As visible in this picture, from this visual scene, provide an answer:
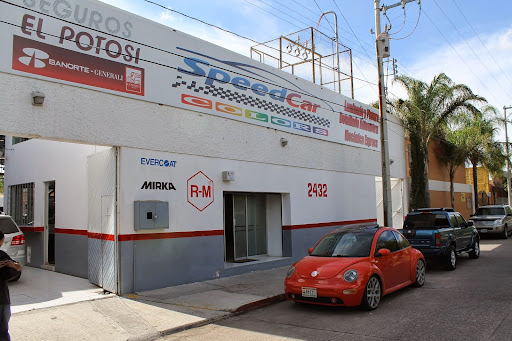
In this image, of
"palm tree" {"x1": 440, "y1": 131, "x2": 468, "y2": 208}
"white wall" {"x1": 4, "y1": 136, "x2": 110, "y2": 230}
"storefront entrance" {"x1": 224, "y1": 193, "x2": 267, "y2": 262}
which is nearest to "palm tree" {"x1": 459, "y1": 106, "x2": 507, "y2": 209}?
"palm tree" {"x1": 440, "y1": 131, "x2": 468, "y2": 208}

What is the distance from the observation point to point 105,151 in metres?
9.49

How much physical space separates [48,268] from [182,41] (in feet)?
23.6

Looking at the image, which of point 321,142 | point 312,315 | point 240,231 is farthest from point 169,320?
point 321,142

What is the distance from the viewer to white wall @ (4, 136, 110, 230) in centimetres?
1066

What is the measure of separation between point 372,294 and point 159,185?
5240 mm

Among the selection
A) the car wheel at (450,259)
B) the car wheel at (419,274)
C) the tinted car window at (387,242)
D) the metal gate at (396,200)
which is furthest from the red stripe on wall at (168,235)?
the metal gate at (396,200)

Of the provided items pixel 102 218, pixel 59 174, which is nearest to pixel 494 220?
pixel 102 218

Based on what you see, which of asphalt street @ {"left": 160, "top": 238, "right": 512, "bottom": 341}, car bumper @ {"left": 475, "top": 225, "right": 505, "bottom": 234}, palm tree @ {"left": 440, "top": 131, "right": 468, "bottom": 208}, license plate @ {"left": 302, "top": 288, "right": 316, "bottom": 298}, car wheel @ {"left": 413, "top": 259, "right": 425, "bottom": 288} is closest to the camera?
asphalt street @ {"left": 160, "top": 238, "right": 512, "bottom": 341}

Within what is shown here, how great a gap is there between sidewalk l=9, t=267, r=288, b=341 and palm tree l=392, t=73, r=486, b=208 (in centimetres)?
1552

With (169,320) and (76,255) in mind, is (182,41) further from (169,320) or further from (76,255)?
(169,320)

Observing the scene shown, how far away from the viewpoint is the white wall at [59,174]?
35.0 ft

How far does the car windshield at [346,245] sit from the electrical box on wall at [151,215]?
11.3 ft

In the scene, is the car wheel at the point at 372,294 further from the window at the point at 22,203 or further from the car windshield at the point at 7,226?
the window at the point at 22,203

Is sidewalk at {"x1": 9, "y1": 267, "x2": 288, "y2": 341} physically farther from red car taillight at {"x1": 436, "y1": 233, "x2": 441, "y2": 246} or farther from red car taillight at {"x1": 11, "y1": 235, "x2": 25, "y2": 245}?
red car taillight at {"x1": 436, "y1": 233, "x2": 441, "y2": 246}
